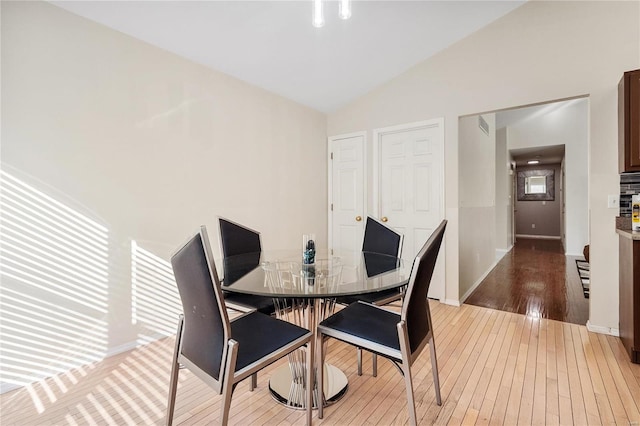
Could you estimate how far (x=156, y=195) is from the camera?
8.12ft

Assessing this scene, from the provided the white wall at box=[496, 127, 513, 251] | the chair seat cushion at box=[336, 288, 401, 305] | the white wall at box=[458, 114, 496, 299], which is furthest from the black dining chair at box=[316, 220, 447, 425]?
the white wall at box=[496, 127, 513, 251]

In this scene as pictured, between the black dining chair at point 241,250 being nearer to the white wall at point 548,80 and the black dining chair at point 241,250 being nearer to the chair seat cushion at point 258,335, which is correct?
the chair seat cushion at point 258,335

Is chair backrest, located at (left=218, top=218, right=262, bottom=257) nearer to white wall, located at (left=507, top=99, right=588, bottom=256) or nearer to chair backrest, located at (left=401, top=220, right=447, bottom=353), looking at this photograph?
chair backrest, located at (left=401, top=220, right=447, bottom=353)

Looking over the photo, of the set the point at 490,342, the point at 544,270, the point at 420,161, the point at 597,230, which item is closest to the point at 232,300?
the point at 490,342

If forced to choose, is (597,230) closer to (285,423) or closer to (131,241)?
(285,423)

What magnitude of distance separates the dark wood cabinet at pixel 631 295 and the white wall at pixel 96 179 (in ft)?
10.3

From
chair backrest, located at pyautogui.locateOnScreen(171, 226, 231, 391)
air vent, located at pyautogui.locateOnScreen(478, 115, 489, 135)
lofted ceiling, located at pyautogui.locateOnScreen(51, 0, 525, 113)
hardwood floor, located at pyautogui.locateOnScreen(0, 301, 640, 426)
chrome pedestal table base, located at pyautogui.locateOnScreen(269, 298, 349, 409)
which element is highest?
lofted ceiling, located at pyautogui.locateOnScreen(51, 0, 525, 113)

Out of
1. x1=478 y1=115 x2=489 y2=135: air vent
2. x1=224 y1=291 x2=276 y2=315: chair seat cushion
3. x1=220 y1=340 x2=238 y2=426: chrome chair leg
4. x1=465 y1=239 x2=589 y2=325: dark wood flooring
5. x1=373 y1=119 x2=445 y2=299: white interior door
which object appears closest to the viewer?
x1=220 y1=340 x2=238 y2=426: chrome chair leg

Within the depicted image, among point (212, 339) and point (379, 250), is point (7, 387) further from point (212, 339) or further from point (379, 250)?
point (379, 250)

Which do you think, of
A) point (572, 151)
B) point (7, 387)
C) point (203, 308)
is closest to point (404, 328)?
point (203, 308)

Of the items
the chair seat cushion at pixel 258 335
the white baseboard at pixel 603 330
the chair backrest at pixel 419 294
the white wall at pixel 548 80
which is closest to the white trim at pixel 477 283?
the white wall at pixel 548 80

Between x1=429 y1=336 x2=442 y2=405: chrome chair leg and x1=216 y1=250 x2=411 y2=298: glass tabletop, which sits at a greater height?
x1=216 y1=250 x2=411 y2=298: glass tabletop

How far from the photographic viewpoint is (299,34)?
8.89 ft

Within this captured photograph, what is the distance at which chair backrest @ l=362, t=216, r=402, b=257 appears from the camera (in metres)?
2.44
